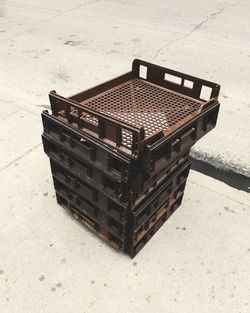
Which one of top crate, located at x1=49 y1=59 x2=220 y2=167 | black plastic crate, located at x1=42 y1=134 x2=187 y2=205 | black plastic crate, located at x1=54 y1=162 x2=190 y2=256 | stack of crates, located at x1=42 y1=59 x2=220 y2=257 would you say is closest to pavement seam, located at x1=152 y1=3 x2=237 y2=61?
top crate, located at x1=49 y1=59 x2=220 y2=167

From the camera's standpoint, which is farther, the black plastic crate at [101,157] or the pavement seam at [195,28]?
the pavement seam at [195,28]

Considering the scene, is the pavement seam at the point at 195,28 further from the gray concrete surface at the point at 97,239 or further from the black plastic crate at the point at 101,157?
the black plastic crate at the point at 101,157

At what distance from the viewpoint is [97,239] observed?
2.98 meters

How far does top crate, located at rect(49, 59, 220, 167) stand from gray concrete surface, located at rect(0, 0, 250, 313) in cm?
123

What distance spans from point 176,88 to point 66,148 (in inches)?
53.4

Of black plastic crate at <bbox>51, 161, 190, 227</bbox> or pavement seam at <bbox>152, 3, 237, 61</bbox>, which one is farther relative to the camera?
pavement seam at <bbox>152, 3, 237, 61</bbox>

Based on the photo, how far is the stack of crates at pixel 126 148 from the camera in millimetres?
2098

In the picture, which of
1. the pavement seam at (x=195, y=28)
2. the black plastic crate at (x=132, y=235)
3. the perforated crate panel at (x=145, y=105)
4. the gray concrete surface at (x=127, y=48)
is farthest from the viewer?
the pavement seam at (x=195, y=28)

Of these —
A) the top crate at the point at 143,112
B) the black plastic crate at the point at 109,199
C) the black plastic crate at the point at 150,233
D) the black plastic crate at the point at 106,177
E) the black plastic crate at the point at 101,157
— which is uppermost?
the top crate at the point at 143,112

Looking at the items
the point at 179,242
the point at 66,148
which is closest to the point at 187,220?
the point at 179,242

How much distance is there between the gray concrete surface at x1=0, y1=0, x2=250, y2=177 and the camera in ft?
16.8

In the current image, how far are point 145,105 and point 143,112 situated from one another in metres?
0.12

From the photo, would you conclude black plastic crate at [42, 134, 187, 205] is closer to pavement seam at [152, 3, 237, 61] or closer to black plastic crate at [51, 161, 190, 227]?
black plastic crate at [51, 161, 190, 227]

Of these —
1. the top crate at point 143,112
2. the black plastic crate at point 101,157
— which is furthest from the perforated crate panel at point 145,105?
the black plastic crate at point 101,157
